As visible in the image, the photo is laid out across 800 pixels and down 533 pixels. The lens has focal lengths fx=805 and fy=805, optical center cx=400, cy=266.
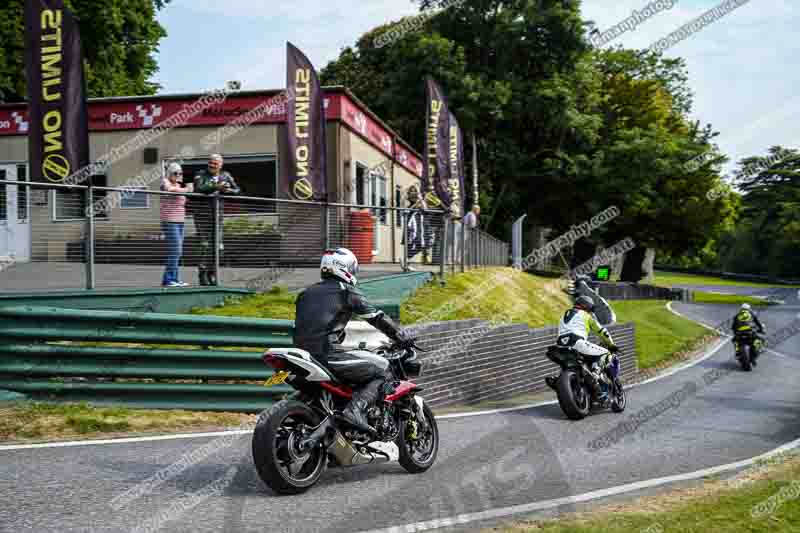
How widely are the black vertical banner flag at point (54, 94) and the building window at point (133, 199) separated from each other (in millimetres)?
1624

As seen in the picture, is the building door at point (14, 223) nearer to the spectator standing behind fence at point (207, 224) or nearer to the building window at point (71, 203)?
the building window at point (71, 203)

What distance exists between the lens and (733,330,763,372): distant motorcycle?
2200 centimetres

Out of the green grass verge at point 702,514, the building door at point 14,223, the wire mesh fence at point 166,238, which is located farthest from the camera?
the wire mesh fence at point 166,238

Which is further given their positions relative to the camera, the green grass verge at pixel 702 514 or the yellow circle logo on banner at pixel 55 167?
the yellow circle logo on banner at pixel 55 167

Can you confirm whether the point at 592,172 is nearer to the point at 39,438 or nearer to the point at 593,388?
the point at 593,388

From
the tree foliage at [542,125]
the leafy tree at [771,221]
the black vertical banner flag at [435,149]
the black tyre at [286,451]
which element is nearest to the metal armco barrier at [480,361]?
the black tyre at [286,451]

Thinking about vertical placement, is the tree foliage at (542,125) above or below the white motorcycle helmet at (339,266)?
above

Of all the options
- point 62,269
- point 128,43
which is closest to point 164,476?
point 62,269

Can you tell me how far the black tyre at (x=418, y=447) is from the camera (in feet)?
21.7

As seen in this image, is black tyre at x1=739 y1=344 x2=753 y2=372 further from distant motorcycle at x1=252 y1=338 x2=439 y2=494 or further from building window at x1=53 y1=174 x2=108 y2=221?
building window at x1=53 y1=174 x2=108 y2=221

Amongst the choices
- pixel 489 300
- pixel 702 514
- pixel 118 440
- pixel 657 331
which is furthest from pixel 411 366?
pixel 657 331

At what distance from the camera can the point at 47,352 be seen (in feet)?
25.7

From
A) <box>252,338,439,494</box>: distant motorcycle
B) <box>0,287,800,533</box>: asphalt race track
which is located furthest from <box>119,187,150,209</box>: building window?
<box>252,338,439,494</box>: distant motorcycle

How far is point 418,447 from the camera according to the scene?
269 inches
